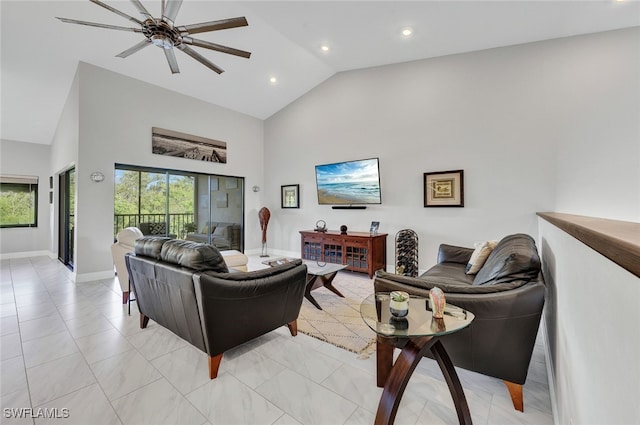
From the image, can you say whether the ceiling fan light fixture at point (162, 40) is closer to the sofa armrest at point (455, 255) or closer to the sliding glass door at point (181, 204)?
the sliding glass door at point (181, 204)

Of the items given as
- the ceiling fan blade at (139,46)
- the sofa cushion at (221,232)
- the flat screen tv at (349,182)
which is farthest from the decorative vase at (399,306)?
the sofa cushion at (221,232)

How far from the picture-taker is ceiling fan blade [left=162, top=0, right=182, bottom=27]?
7.71 ft

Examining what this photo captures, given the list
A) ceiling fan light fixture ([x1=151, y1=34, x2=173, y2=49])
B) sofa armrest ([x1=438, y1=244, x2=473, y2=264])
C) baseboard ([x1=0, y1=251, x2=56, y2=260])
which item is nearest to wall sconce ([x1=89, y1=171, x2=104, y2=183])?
ceiling fan light fixture ([x1=151, y1=34, x2=173, y2=49])

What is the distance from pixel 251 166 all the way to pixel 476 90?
5002 mm

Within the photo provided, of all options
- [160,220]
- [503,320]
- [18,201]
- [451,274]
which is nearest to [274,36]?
[160,220]

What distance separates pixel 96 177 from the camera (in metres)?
4.53

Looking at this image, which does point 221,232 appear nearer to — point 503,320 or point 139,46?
point 139,46

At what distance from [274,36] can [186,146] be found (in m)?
2.82

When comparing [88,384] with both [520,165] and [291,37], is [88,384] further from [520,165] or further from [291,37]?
[520,165]

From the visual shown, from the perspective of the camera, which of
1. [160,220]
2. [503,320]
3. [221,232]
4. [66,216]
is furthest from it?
[221,232]

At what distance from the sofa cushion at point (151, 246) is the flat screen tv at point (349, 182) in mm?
3645

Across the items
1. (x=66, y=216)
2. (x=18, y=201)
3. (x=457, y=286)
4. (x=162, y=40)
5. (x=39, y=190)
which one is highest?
(x=162, y=40)

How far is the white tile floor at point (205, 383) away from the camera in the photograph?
163cm

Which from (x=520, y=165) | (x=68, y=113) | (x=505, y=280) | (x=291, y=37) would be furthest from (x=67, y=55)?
(x=520, y=165)
